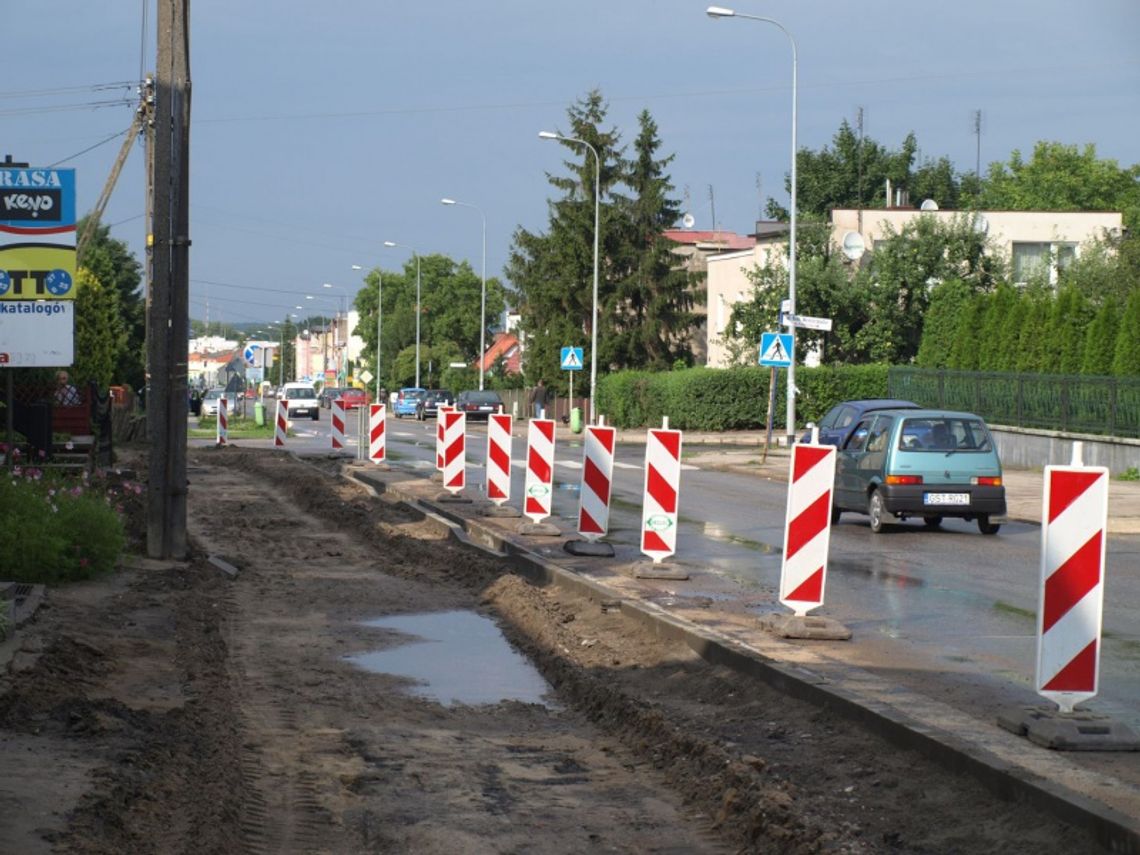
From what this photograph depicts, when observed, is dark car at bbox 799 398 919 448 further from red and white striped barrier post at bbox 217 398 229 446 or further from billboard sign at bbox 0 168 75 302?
red and white striped barrier post at bbox 217 398 229 446

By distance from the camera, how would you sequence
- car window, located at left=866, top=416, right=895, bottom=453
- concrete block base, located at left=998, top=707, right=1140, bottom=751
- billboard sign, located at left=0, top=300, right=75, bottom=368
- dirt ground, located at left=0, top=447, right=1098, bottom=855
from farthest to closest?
car window, located at left=866, top=416, right=895, bottom=453 → billboard sign, located at left=0, top=300, right=75, bottom=368 → concrete block base, located at left=998, top=707, right=1140, bottom=751 → dirt ground, located at left=0, top=447, right=1098, bottom=855

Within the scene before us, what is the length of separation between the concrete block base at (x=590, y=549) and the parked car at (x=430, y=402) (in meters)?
63.3

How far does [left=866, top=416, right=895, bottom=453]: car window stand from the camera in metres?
20.2

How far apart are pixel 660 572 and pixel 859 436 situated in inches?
335

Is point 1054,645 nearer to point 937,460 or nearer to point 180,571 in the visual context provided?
point 180,571

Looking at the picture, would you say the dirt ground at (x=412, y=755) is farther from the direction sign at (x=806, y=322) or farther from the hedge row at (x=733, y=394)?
the hedge row at (x=733, y=394)

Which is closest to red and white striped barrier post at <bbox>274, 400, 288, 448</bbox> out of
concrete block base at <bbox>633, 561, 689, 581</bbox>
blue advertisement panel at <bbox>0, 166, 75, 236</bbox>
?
blue advertisement panel at <bbox>0, 166, 75, 236</bbox>

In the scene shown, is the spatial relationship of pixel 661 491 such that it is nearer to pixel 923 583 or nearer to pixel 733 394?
pixel 923 583

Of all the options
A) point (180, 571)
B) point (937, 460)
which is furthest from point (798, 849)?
point (937, 460)

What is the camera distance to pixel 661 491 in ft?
44.7

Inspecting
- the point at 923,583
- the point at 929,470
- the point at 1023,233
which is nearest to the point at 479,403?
the point at 1023,233

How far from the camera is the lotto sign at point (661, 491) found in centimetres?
1352

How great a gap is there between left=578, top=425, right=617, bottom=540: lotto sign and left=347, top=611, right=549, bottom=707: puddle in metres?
2.97

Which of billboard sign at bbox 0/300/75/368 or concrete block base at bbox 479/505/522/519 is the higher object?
billboard sign at bbox 0/300/75/368
